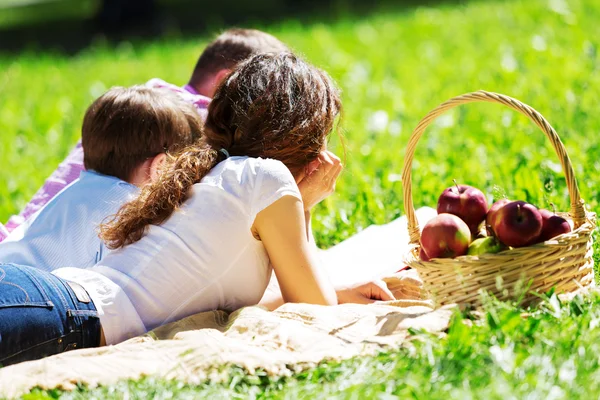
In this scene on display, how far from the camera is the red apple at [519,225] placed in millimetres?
2773

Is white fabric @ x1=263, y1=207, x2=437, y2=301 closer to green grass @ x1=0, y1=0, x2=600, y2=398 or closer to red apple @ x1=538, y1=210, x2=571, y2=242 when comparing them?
green grass @ x1=0, y1=0, x2=600, y2=398

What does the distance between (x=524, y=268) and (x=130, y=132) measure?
1844mm

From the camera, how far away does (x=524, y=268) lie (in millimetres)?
2748

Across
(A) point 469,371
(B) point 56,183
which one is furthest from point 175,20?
(A) point 469,371

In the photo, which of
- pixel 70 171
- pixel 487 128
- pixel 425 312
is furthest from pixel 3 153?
pixel 425 312

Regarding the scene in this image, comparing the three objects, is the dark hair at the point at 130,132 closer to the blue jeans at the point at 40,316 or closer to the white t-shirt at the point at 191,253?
the white t-shirt at the point at 191,253

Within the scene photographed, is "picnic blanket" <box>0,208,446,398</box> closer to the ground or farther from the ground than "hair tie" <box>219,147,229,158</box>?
closer to the ground

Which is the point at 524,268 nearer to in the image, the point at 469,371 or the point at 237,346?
the point at 469,371

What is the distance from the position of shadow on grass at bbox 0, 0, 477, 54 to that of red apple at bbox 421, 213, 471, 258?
10.5 meters

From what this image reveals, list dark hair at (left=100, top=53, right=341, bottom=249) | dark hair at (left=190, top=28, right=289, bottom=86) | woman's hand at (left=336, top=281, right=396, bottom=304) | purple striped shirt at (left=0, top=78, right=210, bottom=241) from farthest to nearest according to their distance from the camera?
dark hair at (left=190, top=28, right=289, bottom=86), purple striped shirt at (left=0, top=78, right=210, bottom=241), woman's hand at (left=336, top=281, right=396, bottom=304), dark hair at (left=100, top=53, right=341, bottom=249)

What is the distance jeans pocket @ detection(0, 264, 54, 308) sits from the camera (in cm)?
275

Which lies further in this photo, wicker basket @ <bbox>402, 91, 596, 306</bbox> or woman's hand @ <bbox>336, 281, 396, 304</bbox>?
woman's hand @ <bbox>336, 281, 396, 304</bbox>

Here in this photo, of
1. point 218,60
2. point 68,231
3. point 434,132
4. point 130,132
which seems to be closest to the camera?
point 68,231

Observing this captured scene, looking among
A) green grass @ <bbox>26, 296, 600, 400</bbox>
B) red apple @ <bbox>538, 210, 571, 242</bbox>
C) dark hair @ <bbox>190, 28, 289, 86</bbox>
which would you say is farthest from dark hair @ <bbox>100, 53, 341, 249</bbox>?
dark hair @ <bbox>190, 28, 289, 86</bbox>
